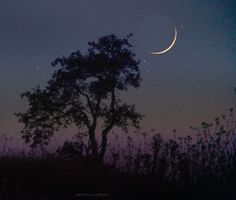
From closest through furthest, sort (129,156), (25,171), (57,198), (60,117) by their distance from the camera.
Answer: (57,198) → (25,171) → (129,156) → (60,117)

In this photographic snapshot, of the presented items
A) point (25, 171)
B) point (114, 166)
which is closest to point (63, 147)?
point (114, 166)

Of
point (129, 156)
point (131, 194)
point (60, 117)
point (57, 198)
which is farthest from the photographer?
point (60, 117)

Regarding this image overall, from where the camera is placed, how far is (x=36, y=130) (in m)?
21.8

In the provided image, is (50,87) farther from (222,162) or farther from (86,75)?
(222,162)

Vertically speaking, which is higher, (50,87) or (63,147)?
(50,87)

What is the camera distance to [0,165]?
15852 millimetres

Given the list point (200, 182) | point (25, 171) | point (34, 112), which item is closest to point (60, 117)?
point (34, 112)

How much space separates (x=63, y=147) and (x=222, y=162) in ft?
24.2

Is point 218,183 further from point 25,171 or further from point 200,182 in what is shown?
point 25,171

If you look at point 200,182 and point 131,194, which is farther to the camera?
point 200,182

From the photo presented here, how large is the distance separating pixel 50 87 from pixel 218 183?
9.75 m

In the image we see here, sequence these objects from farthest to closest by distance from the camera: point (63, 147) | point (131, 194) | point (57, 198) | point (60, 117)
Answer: point (60, 117), point (63, 147), point (131, 194), point (57, 198)

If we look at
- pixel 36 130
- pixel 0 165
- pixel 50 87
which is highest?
pixel 50 87

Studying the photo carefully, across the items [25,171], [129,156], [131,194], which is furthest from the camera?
[129,156]
